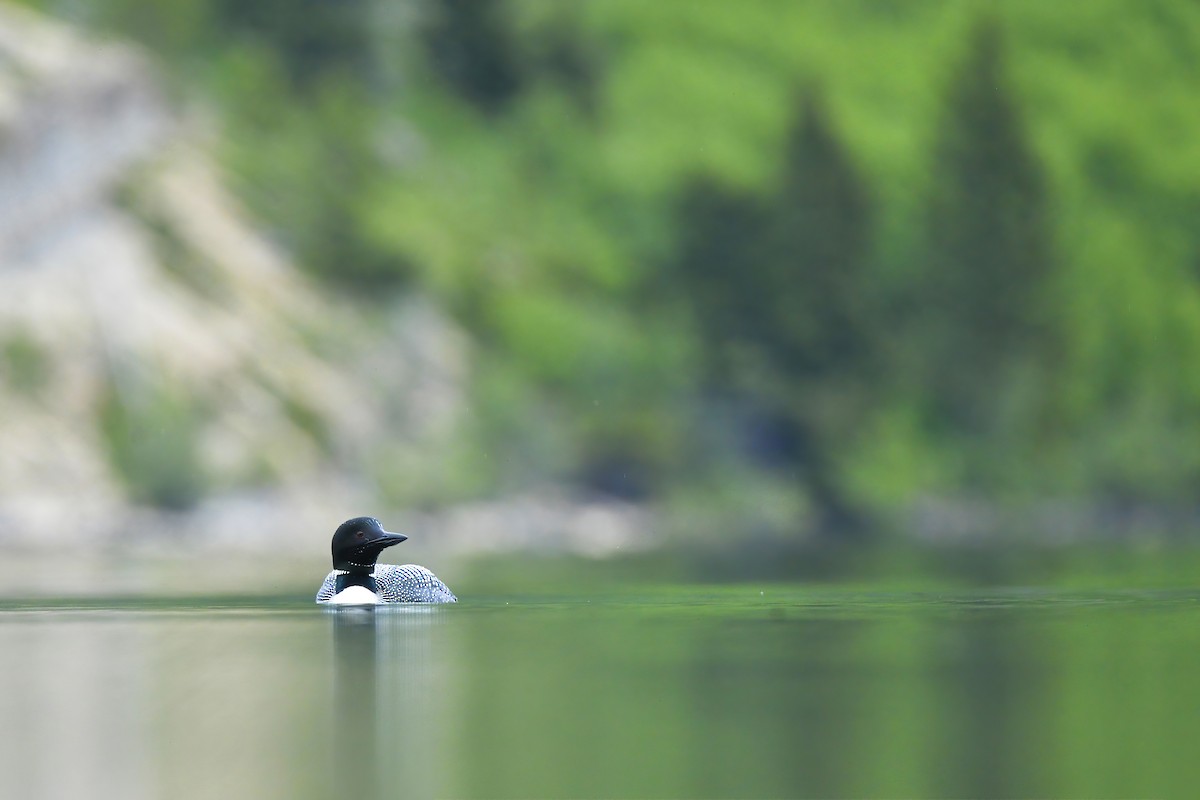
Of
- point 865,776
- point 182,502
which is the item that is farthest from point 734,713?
point 182,502

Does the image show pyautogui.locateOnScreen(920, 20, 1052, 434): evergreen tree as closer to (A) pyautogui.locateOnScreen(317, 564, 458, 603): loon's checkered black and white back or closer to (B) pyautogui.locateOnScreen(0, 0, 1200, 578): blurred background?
(B) pyautogui.locateOnScreen(0, 0, 1200, 578): blurred background

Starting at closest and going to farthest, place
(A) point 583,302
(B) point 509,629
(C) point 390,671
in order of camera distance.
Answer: (C) point 390,671, (B) point 509,629, (A) point 583,302

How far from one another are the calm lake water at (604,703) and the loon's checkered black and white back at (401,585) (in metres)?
0.25

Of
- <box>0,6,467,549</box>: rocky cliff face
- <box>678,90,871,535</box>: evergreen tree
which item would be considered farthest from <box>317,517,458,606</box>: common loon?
<box>678,90,871,535</box>: evergreen tree

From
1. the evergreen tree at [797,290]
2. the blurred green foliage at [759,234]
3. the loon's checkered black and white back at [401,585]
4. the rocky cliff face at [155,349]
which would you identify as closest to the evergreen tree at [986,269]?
the blurred green foliage at [759,234]

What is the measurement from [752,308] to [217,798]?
89.2 metres

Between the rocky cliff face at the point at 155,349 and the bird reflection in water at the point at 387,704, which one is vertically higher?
the rocky cliff face at the point at 155,349

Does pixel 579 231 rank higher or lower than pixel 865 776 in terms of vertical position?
higher

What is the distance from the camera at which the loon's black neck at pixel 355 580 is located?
3062cm

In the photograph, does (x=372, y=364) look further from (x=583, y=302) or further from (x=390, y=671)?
(x=390, y=671)

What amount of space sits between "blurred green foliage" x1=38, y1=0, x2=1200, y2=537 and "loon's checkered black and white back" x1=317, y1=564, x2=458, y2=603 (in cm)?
5863

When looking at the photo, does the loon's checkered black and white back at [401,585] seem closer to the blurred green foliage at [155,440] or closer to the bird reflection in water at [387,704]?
the bird reflection in water at [387,704]

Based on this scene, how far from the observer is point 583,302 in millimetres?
105875

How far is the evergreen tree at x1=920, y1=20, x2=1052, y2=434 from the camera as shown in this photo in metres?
105
